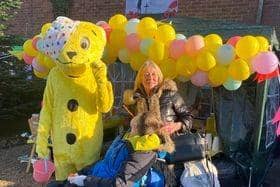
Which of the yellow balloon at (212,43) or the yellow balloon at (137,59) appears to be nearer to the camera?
the yellow balloon at (212,43)

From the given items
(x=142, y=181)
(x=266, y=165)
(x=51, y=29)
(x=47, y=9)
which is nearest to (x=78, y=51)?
(x=51, y=29)

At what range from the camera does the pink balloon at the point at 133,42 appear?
4950 mm

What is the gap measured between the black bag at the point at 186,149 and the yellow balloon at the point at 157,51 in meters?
0.88

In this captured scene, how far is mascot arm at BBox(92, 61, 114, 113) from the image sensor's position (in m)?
4.25

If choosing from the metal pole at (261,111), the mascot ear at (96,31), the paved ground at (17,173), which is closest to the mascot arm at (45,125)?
the mascot ear at (96,31)

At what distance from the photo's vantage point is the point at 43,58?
5262mm

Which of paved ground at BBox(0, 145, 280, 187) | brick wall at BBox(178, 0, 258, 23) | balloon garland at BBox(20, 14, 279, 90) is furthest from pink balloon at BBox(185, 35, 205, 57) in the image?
brick wall at BBox(178, 0, 258, 23)

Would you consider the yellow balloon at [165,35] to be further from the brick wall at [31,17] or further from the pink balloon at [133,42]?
the brick wall at [31,17]

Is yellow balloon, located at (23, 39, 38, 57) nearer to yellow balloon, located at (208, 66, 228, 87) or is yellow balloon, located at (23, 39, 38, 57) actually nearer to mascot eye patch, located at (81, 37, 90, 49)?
mascot eye patch, located at (81, 37, 90, 49)

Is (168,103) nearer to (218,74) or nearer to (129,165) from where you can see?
(218,74)

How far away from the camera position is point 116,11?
10.2 m


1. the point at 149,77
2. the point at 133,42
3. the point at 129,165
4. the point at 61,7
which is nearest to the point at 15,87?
the point at 61,7

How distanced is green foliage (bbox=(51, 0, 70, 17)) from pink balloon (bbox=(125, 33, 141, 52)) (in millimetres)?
6572

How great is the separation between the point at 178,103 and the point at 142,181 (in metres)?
0.92
